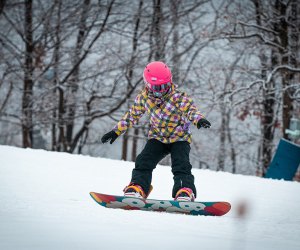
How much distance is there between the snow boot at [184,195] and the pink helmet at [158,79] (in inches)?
38.8

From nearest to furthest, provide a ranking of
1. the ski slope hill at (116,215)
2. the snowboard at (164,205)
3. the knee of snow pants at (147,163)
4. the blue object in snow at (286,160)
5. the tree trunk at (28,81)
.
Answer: the ski slope hill at (116,215) → the snowboard at (164,205) → the knee of snow pants at (147,163) → the blue object in snow at (286,160) → the tree trunk at (28,81)

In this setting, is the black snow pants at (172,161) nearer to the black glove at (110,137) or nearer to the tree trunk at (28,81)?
the black glove at (110,137)

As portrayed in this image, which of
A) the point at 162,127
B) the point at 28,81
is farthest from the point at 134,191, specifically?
the point at 28,81

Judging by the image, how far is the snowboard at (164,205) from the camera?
3.72 metres

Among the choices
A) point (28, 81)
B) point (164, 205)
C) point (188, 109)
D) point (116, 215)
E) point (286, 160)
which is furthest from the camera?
point (28, 81)

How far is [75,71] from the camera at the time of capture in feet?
54.9

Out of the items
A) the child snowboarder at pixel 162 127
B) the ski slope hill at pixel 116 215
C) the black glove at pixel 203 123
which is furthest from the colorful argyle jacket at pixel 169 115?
the ski slope hill at pixel 116 215

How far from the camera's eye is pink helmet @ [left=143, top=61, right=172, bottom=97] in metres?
4.26

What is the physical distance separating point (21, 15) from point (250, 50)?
821 centimetres

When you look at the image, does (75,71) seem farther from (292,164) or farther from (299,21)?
(292,164)

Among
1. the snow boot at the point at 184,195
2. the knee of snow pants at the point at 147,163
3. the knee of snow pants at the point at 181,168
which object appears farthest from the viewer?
the knee of snow pants at the point at 147,163

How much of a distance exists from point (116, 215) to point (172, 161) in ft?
4.23

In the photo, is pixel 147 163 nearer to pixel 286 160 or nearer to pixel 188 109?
pixel 188 109

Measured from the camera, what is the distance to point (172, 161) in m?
4.41
